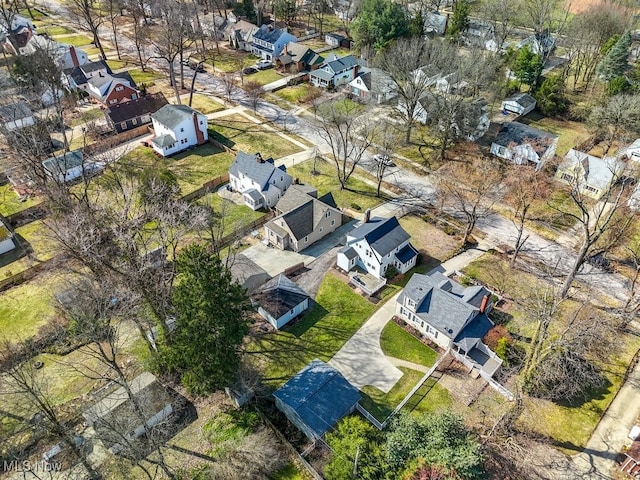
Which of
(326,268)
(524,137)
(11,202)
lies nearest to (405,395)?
(326,268)

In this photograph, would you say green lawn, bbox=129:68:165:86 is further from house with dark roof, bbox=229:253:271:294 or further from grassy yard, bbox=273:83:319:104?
house with dark roof, bbox=229:253:271:294

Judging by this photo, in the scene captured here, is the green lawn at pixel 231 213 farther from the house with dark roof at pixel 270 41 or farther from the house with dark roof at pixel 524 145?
the house with dark roof at pixel 270 41

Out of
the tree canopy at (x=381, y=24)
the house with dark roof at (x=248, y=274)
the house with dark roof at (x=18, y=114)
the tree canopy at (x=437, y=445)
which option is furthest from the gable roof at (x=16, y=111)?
the tree canopy at (x=437, y=445)

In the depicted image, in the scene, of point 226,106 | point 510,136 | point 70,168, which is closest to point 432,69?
point 510,136

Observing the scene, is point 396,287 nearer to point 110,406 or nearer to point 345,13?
point 110,406

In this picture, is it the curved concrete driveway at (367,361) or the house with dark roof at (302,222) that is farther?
the house with dark roof at (302,222)
